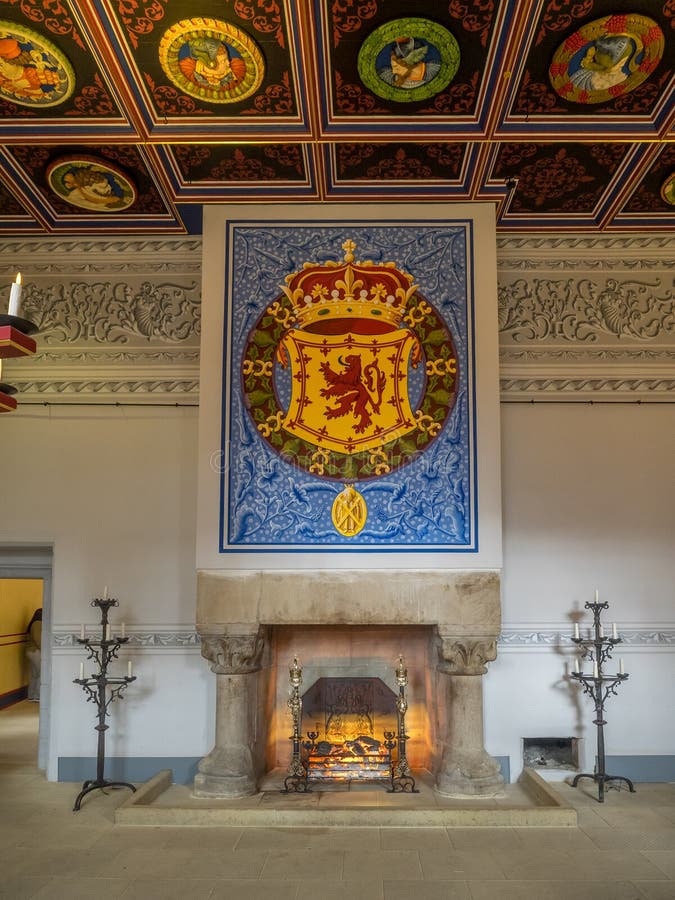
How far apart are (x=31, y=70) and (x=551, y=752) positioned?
592 centimetres

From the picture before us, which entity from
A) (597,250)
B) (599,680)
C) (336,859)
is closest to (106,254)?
(597,250)

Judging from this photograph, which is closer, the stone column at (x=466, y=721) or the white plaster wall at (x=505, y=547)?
the stone column at (x=466, y=721)

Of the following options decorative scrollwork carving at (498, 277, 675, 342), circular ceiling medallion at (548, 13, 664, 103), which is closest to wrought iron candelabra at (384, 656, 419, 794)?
decorative scrollwork carving at (498, 277, 675, 342)

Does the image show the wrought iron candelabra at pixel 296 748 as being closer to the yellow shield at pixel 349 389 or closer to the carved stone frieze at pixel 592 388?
the yellow shield at pixel 349 389

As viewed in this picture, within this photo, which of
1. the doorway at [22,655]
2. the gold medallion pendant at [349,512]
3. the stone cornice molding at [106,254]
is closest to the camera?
the gold medallion pendant at [349,512]

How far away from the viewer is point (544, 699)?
578 cm

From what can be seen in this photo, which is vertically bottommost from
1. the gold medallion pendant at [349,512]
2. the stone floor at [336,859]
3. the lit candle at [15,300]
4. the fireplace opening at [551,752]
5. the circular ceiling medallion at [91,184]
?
the stone floor at [336,859]

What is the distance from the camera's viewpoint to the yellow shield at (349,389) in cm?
545

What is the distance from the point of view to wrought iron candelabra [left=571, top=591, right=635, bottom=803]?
5.31 meters

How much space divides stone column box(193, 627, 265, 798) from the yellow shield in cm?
155

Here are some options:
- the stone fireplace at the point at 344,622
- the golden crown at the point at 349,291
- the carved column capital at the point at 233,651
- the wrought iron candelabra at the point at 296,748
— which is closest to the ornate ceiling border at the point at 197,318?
the golden crown at the point at 349,291

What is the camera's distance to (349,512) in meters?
5.36

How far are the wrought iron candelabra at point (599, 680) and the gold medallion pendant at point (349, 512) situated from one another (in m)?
1.83

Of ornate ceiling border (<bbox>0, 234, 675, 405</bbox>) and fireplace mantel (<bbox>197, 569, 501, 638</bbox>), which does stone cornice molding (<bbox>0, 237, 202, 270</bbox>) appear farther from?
fireplace mantel (<bbox>197, 569, 501, 638</bbox>)
